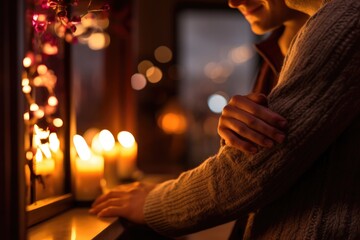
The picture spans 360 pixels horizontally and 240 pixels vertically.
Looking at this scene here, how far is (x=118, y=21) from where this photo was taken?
1.74m

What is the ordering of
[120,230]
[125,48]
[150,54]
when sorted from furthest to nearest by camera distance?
[150,54] → [125,48] → [120,230]

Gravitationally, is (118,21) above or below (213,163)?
above

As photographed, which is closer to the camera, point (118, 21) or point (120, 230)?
point (120, 230)

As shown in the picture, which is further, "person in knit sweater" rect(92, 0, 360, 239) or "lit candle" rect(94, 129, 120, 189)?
"lit candle" rect(94, 129, 120, 189)

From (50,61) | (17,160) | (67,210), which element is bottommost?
(67,210)

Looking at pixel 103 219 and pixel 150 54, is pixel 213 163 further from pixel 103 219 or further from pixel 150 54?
pixel 150 54

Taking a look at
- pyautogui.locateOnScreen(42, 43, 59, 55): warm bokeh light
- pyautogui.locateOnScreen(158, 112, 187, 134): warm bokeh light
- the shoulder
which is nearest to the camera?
the shoulder

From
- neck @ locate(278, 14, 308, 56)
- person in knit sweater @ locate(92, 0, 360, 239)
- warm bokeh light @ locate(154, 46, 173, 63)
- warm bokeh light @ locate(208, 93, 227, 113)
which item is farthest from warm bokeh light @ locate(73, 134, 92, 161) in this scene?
warm bokeh light @ locate(208, 93, 227, 113)

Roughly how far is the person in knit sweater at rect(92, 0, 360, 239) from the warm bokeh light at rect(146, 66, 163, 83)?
179 inches

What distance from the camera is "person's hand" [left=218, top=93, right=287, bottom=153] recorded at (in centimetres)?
72

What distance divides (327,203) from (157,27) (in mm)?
4943

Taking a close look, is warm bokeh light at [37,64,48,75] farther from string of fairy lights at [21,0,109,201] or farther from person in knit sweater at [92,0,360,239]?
person in knit sweater at [92,0,360,239]

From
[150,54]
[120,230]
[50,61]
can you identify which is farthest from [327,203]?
[150,54]

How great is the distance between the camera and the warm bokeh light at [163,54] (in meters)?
5.49
